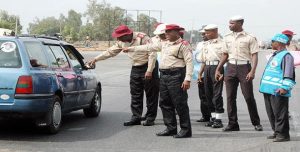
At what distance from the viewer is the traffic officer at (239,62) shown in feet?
29.2

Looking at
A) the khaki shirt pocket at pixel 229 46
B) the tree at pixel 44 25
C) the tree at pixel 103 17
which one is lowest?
the tree at pixel 44 25

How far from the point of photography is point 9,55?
8016 millimetres

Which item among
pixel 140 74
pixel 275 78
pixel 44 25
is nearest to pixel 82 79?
pixel 140 74

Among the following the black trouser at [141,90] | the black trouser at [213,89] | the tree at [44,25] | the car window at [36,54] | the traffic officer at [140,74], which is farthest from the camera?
the tree at [44,25]

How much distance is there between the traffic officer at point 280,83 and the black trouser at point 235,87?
696 mm

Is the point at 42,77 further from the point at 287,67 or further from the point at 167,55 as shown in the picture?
the point at 287,67

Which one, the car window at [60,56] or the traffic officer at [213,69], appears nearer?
the car window at [60,56]

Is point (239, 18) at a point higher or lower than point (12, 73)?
higher

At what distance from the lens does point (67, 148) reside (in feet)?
24.5

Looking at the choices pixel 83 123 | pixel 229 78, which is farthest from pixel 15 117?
pixel 229 78

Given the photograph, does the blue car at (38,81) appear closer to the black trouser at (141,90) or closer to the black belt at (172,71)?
the black trouser at (141,90)

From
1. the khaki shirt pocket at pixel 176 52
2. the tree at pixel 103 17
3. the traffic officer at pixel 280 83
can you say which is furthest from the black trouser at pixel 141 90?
the tree at pixel 103 17

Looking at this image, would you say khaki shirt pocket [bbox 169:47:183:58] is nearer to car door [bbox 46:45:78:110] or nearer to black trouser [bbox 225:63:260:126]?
black trouser [bbox 225:63:260:126]

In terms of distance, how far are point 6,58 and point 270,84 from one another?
379cm
